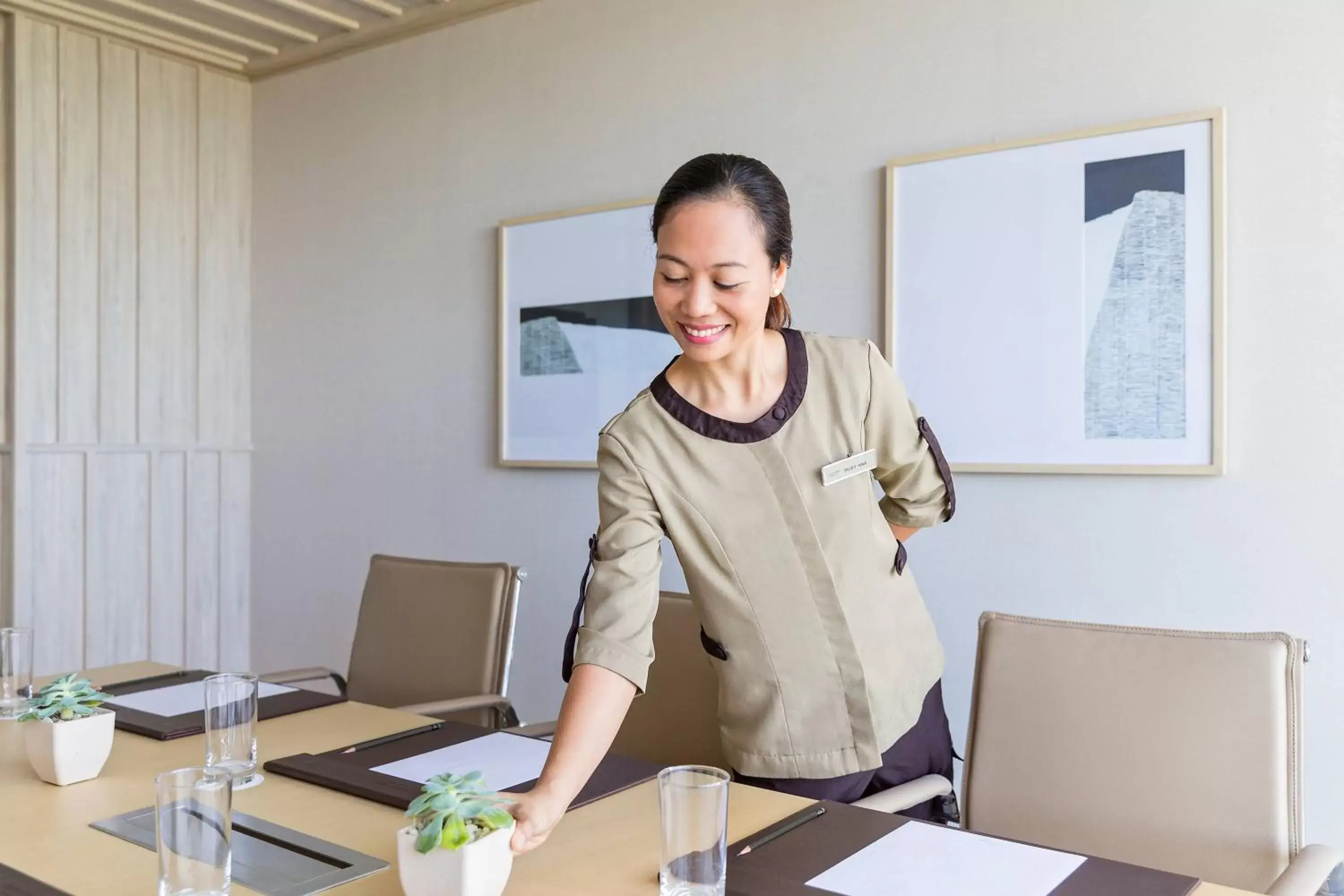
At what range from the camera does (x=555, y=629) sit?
387 cm

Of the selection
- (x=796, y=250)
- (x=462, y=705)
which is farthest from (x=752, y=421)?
(x=796, y=250)

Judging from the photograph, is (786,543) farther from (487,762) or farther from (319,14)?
(319,14)

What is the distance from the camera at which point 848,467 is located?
5.73ft

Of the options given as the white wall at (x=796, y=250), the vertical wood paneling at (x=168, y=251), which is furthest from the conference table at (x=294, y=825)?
the vertical wood paneling at (x=168, y=251)

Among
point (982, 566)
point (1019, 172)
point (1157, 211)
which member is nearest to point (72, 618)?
point (982, 566)

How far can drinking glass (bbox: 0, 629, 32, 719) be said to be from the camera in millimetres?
2113

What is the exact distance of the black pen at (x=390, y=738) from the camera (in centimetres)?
188

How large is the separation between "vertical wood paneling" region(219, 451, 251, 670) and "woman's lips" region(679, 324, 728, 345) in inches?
146

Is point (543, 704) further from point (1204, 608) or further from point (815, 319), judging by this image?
point (1204, 608)

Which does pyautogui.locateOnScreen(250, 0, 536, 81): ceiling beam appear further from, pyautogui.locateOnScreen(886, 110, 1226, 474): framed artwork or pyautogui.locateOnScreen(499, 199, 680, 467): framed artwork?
pyautogui.locateOnScreen(886, 110, 1226, 474): framed artwork

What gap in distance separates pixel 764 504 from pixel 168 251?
371 cm

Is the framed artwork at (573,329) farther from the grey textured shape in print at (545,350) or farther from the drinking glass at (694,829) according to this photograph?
the drinking glass at (694,829)

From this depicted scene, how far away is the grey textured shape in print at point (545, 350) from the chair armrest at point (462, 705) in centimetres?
137

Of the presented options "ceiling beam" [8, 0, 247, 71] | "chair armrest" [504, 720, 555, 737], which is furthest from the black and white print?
"ceiling beam" [8, 0, 247, 71]
